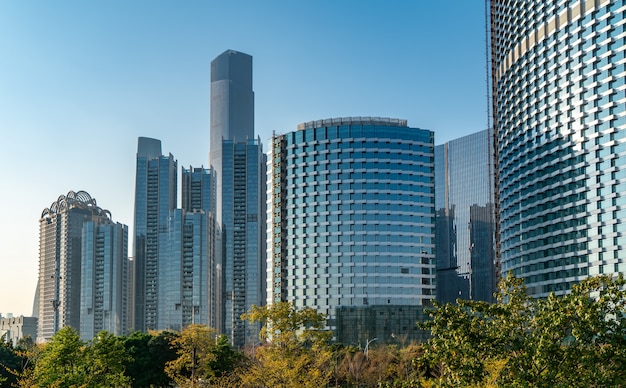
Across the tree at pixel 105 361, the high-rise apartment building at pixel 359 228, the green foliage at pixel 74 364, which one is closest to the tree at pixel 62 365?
the green foliage at pixel 74 364

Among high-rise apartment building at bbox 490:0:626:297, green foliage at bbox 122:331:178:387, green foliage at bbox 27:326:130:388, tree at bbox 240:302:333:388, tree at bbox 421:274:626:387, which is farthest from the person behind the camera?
high-rise apartment building at bbox 490:0:626:297

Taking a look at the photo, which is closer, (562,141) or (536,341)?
(536,341)

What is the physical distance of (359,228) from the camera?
174m

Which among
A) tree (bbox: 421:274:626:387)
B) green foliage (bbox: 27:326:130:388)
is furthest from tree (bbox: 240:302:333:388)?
tree (bbox: 421:274:626:387)

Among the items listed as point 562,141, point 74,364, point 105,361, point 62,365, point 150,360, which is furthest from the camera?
point 562,141

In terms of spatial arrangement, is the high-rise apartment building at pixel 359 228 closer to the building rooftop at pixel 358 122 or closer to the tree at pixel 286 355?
the building rooftop at pixel 358 122

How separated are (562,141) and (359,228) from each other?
51.0 metres

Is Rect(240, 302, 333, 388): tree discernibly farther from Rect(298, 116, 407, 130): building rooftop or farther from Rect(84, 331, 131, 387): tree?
Rect(298, 116, 407, 130): building rooftop

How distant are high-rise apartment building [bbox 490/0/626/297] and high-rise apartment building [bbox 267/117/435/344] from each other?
65.6ft

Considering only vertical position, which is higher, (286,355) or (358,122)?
(358,122)

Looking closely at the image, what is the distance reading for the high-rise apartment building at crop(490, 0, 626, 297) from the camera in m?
129

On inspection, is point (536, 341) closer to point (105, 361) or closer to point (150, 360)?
point (105, 361)

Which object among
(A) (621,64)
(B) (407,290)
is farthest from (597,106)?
(B) (407,290)

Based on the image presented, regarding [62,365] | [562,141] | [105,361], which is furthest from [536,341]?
[562,141]
